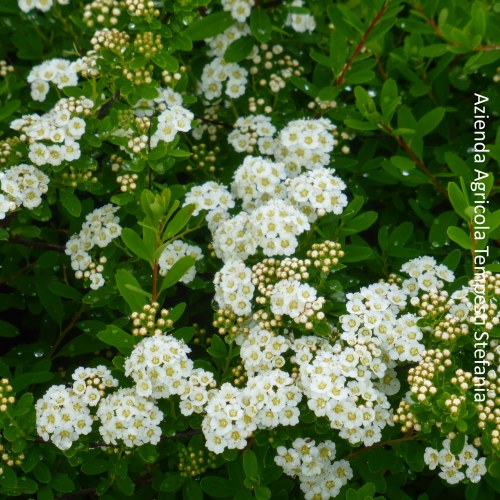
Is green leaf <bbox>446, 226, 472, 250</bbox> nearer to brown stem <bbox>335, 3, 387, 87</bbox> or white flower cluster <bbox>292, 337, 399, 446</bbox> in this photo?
white flower cluster <bbox>292, 337, 399, 446</bbox>

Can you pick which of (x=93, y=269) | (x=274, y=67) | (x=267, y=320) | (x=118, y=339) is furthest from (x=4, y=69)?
(x=267, y=320)

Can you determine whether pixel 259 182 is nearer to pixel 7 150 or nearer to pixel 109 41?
pixel 109 41

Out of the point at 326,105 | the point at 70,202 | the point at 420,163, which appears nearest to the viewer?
the point at 70,202

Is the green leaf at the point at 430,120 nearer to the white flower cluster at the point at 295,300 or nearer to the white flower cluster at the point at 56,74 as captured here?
the white flower cluster at the point at 295,300

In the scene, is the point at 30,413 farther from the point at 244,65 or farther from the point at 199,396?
the point at 244,65

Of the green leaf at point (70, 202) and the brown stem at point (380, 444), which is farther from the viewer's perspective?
the green leaf at point (70, 202)

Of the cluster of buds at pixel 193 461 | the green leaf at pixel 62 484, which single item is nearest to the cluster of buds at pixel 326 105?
the cluster of buds at pixel 193 461

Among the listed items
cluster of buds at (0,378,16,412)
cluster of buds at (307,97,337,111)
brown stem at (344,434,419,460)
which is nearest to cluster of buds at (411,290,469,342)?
brown stem at (344,434,419,460)
